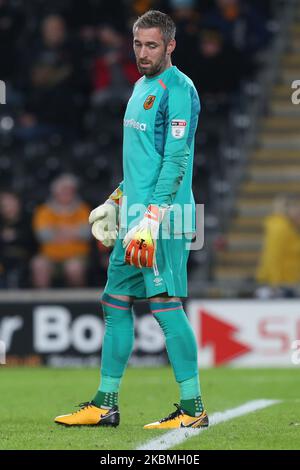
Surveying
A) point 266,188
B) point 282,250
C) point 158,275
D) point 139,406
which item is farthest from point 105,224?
point 266,188

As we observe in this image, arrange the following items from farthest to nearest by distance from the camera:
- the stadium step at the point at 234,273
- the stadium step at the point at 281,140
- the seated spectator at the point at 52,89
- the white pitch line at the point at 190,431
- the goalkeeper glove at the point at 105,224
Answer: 1. the stadium step at the point at 281,140
2. the seated spectator at the point at 52,89
3. the stadium step at the point at 234,273
4. the goalkeeper glove at the point at 105,224
5. the white pitch line at the point at 190,431

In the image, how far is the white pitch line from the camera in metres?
6.02

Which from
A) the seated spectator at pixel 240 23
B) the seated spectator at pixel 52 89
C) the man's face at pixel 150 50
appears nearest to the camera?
the man's face at pixel 150 50

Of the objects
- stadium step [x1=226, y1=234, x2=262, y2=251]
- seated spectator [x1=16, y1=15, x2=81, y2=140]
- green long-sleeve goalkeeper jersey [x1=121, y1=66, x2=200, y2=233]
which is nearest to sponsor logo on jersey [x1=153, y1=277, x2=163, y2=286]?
green long-sleeve goalkeeper jersey [x1=121, y1=66, x2=200, y2=233]

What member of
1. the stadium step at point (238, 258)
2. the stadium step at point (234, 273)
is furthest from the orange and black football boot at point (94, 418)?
the stadium step at point (238, 258)

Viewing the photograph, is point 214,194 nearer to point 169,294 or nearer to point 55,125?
point 55,125

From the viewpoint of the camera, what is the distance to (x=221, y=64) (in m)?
15.7

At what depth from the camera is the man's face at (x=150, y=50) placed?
6.61m

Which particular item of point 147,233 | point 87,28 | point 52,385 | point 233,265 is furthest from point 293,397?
point 87,28

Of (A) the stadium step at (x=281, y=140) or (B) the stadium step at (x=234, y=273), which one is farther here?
(A) the stadium step at (x=281, y=140)

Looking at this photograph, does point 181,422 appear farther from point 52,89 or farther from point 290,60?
point 290,60

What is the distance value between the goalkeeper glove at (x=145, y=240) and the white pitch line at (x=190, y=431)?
870 mm

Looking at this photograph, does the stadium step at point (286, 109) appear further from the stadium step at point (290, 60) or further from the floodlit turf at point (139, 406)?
the floodlit turf at point (139, 406)

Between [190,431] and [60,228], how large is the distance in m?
7.80
